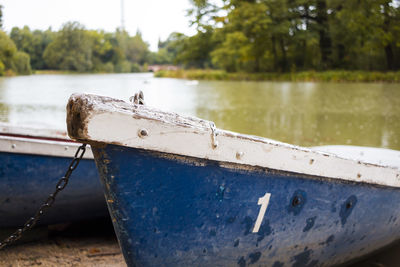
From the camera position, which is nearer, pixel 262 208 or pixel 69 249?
pixel 262 208

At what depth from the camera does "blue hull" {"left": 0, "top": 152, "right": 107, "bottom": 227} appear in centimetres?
276

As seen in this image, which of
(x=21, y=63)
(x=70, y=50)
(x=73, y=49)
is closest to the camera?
(x=21, y=63)

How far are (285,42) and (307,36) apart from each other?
377 cm

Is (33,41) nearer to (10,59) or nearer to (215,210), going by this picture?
(10,59)

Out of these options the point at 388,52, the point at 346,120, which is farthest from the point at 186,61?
the point at 346,120

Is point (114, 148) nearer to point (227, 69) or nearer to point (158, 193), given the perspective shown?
point (158, 193)

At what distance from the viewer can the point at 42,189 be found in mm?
2891

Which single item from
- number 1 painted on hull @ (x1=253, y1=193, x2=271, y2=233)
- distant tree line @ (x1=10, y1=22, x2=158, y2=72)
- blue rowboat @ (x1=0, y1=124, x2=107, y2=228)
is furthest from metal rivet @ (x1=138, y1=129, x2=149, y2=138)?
distant tree line @ (x1=10, y1=22, x2=158, y2=72)

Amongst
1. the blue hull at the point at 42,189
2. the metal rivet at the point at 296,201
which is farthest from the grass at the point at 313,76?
the metal rivet at the point at 296,201

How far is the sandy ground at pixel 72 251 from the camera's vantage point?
2.79m

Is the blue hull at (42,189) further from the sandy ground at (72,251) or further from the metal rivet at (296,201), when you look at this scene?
the metal rivet at (296,201)

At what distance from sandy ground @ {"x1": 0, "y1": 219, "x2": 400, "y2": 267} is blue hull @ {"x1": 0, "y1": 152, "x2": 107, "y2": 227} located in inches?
7.1

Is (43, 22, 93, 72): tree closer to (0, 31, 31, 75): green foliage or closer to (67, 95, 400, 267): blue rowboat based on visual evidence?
(0, 31, 31, 75): green foliage

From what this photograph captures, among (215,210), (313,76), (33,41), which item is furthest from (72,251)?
(33,41)
